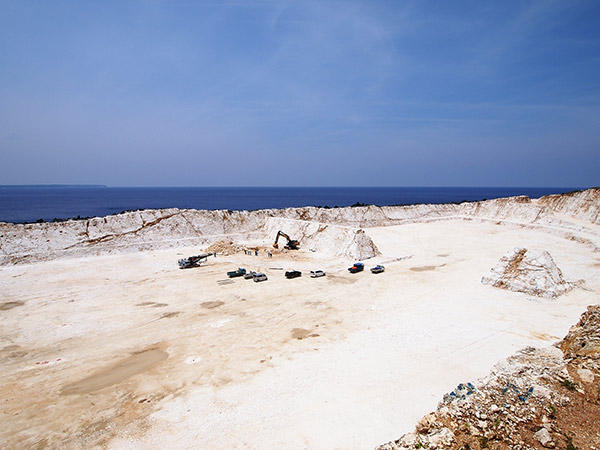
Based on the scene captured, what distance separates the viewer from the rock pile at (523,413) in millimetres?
7588

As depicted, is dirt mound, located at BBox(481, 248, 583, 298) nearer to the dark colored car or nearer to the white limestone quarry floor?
the white limestone quarry floor

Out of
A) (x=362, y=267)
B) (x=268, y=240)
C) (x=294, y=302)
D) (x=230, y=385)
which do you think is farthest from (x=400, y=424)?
(x=268, y=240)

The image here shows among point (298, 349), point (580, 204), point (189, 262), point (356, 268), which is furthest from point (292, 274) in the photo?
point (580, 204)

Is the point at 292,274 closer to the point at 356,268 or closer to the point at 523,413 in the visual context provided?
the point at 356,268

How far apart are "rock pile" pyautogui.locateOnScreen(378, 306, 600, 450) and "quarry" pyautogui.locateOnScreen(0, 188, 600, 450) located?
0.05 meters

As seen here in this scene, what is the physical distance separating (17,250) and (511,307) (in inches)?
1835

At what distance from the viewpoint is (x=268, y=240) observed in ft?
152

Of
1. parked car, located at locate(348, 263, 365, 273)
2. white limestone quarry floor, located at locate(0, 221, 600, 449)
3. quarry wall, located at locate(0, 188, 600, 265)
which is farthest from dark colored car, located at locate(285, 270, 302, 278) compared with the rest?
quarry wall, located at locate(0, 188, 600, 265)

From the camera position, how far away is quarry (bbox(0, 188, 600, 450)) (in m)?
9.88

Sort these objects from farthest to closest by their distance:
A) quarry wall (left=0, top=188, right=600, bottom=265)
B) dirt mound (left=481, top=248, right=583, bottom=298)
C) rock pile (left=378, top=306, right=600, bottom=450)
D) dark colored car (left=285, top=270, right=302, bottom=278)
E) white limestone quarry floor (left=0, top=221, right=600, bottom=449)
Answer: quarry wall (left=0, top=188, right=600, bottom=265)
dark colored car (left=285, top=270, right=302, bottom=278)
dirt mound (left=481, top=248, right=583, bottom=298)
white limestone quarry floor (left=0, top=221, right=600, bottom=449)
rock pile (left=378, top=306, right=600, bottom=450)

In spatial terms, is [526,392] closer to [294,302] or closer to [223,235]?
[294,302]

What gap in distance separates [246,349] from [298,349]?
102 inches

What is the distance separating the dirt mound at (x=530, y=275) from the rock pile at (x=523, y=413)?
13077mm

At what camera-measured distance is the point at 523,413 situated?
8.44m
